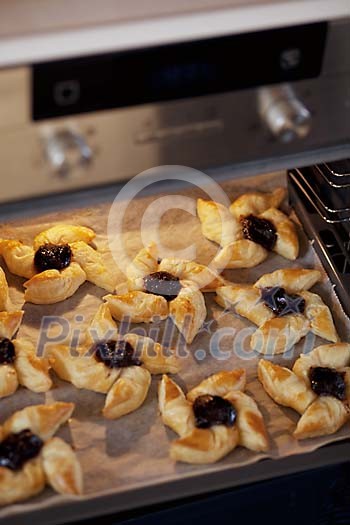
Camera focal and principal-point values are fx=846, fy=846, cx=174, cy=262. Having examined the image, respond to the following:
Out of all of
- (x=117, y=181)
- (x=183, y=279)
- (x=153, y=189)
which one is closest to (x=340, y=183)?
(x=183, y=279)

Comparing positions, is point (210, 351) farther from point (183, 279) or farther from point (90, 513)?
point (90, 513)

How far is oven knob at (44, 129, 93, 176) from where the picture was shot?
1180mm

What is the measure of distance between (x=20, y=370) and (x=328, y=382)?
64cm

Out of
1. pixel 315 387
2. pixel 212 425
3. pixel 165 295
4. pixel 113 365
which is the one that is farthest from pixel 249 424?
pixel 165 295

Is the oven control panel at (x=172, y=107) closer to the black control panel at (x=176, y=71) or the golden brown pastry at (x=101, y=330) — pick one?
the black control panel at (x=176, y=71)

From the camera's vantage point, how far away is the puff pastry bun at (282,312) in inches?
73.7

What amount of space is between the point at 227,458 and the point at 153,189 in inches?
22.3

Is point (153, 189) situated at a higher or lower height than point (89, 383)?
higher

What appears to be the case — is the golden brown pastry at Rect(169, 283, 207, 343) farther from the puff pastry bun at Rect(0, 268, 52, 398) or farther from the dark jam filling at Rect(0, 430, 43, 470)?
the dark jam filling at Rect(0, 430, 43, 470)

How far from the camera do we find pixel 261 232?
2.08 m

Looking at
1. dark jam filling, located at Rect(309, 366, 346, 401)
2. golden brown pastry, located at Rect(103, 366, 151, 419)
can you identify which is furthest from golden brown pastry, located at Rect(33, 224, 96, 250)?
dark jam filling, located at Rect(309, 366, 346, 401)

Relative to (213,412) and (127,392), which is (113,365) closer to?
(127,392)

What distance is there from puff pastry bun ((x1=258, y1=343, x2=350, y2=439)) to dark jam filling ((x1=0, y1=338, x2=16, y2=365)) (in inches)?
20.5

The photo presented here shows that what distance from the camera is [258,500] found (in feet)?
5.24
